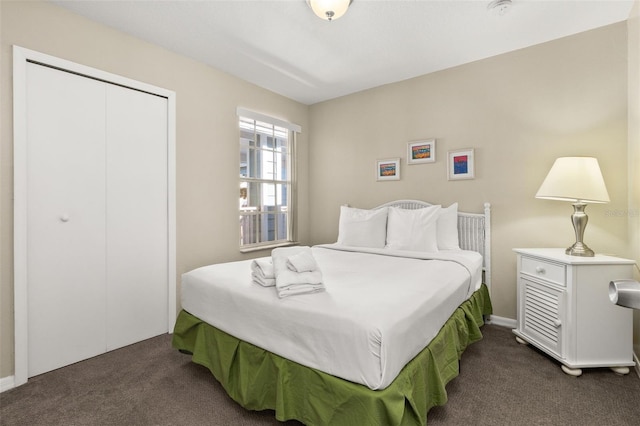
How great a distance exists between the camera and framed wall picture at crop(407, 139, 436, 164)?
336 cm

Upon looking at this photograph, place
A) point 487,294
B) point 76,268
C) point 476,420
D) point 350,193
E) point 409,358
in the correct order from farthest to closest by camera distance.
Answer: point 350,193 < point 487,294 < point 76,268 < point 476,420 < point 409,358

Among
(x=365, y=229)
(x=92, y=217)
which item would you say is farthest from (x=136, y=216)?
(x=365, y=229)

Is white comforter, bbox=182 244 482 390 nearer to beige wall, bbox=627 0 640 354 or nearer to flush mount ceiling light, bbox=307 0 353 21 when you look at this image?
beige wall, bbox=627 0 640 354

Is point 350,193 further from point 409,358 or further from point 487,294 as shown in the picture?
point 409,358

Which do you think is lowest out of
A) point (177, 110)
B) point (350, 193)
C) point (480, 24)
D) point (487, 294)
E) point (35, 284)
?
point (487, 294)

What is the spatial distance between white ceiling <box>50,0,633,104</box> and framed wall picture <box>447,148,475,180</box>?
3.00 ft

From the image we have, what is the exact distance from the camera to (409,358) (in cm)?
141

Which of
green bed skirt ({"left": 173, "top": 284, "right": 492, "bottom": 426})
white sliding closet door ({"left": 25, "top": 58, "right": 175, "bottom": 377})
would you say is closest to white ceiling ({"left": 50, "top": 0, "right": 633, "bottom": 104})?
white sliding closet door ({"left": 25, "top": 58, "right": 175, "bottom": 377})

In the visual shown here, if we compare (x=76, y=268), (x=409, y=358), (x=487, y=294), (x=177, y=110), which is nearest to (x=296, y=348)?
(x=409, y=358)

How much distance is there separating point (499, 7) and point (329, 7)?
124cm

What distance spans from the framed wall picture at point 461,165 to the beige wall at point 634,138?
114 cm

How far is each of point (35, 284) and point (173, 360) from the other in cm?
→ 107

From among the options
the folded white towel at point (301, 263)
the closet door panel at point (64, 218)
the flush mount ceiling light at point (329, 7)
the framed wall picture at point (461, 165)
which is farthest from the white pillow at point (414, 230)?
the closet door panel at point (64, 218)

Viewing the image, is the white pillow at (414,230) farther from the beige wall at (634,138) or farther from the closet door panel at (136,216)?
the closet door panel at (136,216)
